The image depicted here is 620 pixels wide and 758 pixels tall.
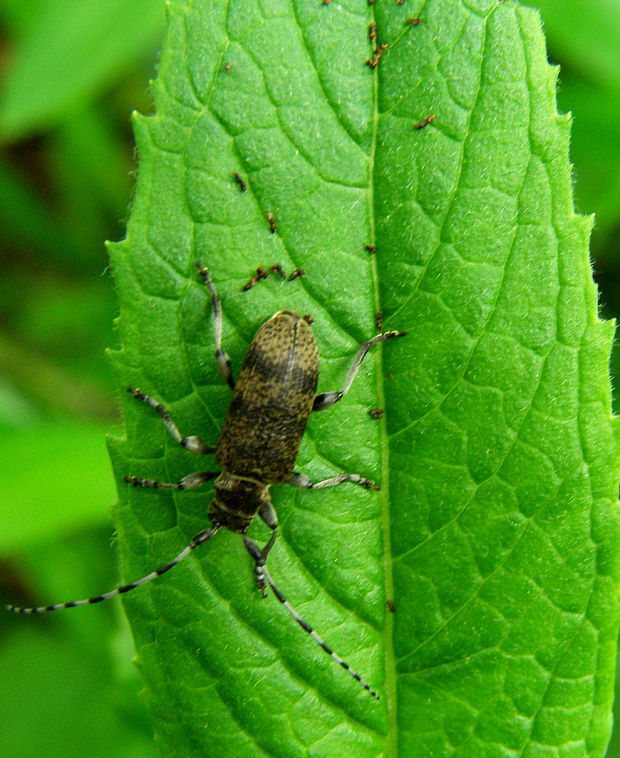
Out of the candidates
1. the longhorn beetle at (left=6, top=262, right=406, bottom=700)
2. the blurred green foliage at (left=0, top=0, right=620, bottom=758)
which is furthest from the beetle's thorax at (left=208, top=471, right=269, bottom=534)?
the blurred green foliage at (left=0, top=0, right=620, bottom=758)

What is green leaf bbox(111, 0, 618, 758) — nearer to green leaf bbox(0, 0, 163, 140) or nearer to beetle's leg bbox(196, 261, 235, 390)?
beetle's leg bbox(196, 261, 235, 390)

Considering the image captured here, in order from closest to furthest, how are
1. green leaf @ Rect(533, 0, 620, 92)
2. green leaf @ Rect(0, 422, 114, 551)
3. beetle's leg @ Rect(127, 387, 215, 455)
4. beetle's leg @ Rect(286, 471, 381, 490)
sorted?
beetle's leg @ Rect(127, 387, 215, 455) → beetle's leg @ Rect(286, 471, 381, 490) → green leaf @ Rect(0, 422, 114, 551) → green leaf @ Rect(533, 0, 620, 92)

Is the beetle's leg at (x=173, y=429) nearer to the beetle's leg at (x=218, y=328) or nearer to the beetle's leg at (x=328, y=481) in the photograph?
the beetle's leg at (x=218, y=328)

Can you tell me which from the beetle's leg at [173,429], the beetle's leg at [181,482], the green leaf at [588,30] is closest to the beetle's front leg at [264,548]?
the beetle's leg at [181,482]

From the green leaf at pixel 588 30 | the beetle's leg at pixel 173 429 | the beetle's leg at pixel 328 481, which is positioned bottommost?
the beetle's leg at pixel 328 481

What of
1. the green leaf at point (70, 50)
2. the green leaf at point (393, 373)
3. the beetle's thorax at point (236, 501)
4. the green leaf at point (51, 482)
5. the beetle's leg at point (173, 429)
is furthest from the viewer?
the green leaf at point (70, 50)

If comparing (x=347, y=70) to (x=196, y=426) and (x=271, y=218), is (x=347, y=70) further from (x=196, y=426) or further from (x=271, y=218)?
(x=196, y=426)

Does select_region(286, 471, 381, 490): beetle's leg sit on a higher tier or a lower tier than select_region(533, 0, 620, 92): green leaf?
lower
